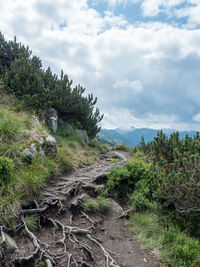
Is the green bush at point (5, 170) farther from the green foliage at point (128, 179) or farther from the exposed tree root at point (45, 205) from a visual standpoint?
the green foliage at point (128, 179)

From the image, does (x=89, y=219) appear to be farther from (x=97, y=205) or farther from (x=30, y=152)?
(x=30, y=152)

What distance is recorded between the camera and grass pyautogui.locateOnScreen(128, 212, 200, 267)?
353 cm

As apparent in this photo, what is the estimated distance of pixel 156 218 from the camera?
16.0 feet

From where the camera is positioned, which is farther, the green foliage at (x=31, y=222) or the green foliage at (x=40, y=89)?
the green foliage at (x=40, y=89)

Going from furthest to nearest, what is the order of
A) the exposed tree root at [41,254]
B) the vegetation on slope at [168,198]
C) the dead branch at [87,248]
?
the vegetation on slope at [168,198] → the dead branch at [87,248] → the exposed tree root at [41,254]

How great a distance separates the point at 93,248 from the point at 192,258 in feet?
7.46

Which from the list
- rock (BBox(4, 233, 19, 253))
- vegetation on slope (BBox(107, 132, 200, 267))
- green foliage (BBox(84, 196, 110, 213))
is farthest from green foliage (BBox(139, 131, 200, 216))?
rock (BBox(4, 233, 19, 253))

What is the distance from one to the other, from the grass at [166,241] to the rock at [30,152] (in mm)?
3864

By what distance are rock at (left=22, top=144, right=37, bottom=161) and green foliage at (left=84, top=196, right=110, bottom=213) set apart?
245 centimetres

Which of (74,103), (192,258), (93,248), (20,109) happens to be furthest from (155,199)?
(74,103)

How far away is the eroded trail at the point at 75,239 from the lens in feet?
10.1

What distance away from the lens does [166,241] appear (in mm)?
4039

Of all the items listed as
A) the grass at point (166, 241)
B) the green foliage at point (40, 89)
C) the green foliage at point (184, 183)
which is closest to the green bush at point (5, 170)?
the grass at point (166, 241)

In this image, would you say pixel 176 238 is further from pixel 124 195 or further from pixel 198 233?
pixel 124 195
